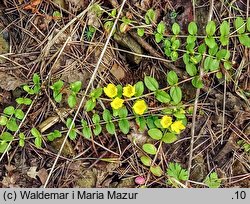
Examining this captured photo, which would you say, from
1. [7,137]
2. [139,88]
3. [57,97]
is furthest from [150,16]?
[7,137]

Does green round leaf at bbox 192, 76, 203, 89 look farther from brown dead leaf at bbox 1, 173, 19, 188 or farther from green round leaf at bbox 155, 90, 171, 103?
brown dead leaf at bbox 1, 173, 19, 188

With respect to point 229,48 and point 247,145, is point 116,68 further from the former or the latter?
point 247,145

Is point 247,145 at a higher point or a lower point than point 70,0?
lower

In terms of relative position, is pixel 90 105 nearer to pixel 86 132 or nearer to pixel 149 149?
pixel 86 132

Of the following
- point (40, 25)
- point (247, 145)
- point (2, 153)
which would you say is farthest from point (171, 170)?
point (40, 25)
